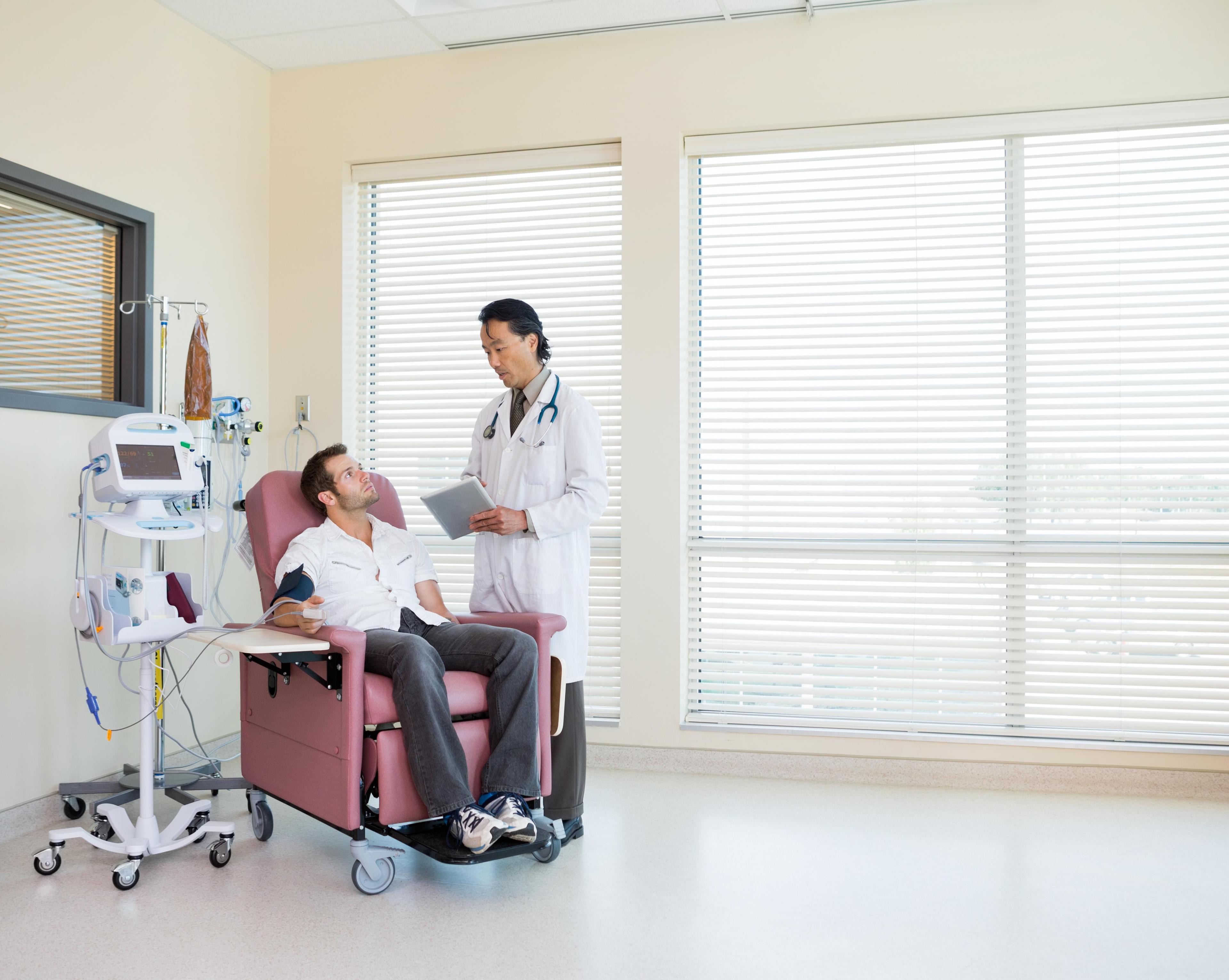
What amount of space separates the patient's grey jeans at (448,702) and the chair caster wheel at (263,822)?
2.19 ft

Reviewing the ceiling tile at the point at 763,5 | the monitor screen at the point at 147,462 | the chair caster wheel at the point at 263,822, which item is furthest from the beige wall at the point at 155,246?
the ceiling tile at the point at 763,5

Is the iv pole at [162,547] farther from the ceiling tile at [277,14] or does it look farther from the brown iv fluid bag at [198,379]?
the ceiling tile at [277,14]

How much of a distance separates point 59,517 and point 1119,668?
3.74 metres

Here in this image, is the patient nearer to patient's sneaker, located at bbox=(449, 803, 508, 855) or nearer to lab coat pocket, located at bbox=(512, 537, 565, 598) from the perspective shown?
patient's sneaker, located at bbox=(449, 803, 508, 855)

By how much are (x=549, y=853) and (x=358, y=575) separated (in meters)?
0.99

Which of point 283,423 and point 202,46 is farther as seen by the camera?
point 283,423

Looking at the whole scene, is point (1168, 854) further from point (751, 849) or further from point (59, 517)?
point (59, 517)

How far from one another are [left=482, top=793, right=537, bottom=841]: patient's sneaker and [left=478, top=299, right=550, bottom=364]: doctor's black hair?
138 centimetres

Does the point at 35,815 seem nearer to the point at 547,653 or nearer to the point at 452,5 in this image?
the point at 547,653

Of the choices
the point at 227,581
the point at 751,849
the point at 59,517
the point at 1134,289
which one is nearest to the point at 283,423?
the point at 227,581

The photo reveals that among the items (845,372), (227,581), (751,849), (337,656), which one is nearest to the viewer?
(337,656)

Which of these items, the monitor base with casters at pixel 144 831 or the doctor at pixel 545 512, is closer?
the monitor base with casters at pixel 144 831

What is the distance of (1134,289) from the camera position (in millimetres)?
3580

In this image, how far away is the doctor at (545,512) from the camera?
9.67 feet
